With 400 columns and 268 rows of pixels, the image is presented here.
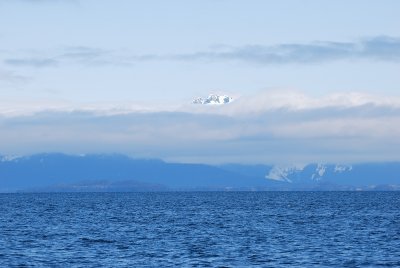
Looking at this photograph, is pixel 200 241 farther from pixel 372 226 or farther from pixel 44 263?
pixel 372 226

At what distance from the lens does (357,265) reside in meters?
80.3

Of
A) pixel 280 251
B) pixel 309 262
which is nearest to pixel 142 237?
pixel 280 251

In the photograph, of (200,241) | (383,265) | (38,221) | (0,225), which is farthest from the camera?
(38,221)

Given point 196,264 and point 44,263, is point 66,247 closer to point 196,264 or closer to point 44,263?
point 44,263

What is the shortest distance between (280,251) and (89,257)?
19236 millimetres

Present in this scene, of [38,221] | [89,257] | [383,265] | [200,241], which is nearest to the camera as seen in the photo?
[383,265]

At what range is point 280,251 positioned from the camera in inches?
3600

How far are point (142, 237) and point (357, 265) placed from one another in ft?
116

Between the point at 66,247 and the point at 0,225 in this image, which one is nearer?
the point at 66,247

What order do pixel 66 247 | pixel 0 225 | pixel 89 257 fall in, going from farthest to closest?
1. pixel 0 225
2. pixel 66 247
3. pixel 89 257

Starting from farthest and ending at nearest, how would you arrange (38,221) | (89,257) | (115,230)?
(38,221), (115,230), (89,257)

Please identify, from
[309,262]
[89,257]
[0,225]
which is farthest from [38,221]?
[309,262]

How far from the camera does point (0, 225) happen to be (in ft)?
437

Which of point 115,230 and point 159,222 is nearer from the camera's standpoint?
point 115,230
